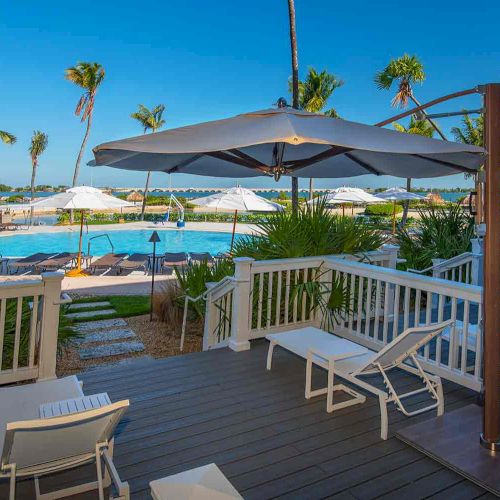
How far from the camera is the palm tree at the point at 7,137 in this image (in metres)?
21.7

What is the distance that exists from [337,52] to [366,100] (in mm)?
11341

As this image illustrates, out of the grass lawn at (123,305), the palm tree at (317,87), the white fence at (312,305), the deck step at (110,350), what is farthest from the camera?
the palm tree at (317,87)

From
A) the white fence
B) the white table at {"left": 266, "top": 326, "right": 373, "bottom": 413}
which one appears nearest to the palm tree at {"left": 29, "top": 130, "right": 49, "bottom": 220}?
the white fence

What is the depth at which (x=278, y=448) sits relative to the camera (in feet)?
9.59

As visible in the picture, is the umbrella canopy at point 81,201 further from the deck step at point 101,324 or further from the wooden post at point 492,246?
the wooden post at point 492,246

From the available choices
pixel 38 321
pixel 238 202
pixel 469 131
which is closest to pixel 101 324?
pixel 38 321

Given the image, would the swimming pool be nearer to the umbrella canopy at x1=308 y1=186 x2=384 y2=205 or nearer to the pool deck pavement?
the pool deck pavement

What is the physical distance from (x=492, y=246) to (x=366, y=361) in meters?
1.37

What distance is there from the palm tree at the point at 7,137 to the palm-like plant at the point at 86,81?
614 cm

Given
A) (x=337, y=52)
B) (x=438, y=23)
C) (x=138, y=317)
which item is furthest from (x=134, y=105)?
(x=138, y=317)

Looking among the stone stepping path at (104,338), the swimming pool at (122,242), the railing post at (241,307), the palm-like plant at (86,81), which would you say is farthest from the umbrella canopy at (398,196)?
the palm-like plant at (86,81)

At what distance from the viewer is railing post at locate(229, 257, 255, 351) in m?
4.89

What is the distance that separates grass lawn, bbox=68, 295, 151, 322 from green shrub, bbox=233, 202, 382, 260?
13.2 feet

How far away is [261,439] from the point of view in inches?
120
